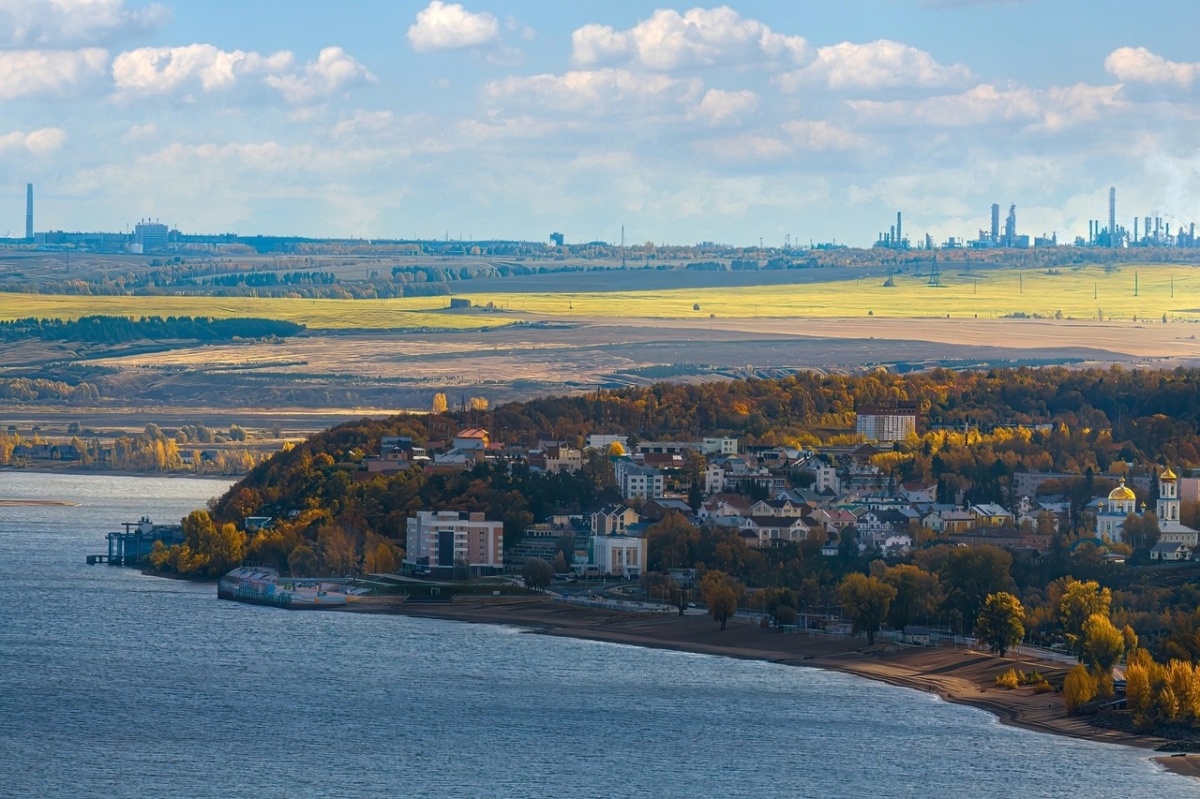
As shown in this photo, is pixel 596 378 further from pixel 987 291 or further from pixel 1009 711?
pixel 1009 711

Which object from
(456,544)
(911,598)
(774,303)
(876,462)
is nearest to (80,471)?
(876,462)

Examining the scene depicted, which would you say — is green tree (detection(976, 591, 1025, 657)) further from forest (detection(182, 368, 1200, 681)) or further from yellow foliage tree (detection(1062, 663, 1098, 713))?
yellow foliage tree (detection(1062, 663, 1098, 713))

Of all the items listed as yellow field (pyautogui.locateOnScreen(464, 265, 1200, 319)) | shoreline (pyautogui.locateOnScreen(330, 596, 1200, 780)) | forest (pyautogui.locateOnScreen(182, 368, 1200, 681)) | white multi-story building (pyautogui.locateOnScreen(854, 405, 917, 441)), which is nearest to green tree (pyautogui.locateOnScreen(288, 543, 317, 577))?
forest (pyautogui.locateOnScreen(182, 368, 1200, 681))

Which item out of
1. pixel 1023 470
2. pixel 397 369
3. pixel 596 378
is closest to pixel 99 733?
pixel 1023 470

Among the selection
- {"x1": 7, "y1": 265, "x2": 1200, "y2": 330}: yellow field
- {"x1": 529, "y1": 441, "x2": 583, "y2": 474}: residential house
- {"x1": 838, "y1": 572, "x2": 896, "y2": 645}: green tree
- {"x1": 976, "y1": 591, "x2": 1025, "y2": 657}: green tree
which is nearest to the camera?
{"x1": 976, "y1": 591, "x2": 1025, "y2": 657}: green tree

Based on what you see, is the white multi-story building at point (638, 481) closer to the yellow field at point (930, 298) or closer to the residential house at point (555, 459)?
the residential house at point (555, 459)
